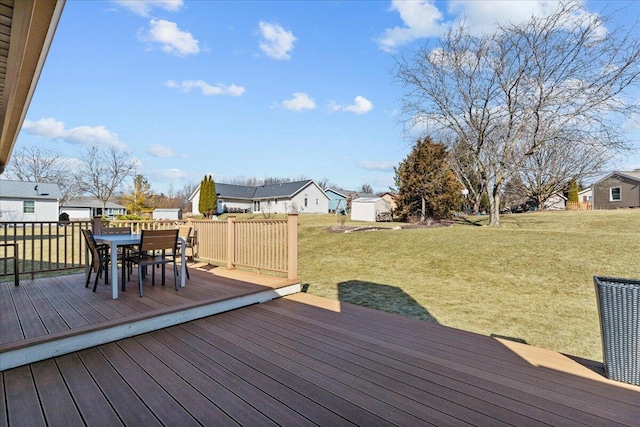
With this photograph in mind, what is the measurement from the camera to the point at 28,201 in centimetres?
2606

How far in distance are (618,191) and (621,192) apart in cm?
41

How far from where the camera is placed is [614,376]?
2.42 metres

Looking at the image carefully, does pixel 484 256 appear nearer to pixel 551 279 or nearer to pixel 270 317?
pixel 551 279

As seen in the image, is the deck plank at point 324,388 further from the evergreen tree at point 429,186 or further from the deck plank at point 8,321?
the evergreen tree at point 429,186

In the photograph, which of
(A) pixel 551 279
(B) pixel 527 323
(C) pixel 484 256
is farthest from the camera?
(C) pixel 484 256

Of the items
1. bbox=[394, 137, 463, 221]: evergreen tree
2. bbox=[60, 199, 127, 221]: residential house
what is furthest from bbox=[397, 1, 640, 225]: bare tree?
bbox=[60, 199, 127, 221]: residential house

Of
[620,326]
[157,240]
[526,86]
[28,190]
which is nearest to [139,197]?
[28,190]

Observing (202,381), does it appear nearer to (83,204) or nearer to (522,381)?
(522,381)

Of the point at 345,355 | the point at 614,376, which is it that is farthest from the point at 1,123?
the point at 614,376

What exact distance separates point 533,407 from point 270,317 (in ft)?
8.93

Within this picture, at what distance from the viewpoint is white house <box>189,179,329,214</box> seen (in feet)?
112

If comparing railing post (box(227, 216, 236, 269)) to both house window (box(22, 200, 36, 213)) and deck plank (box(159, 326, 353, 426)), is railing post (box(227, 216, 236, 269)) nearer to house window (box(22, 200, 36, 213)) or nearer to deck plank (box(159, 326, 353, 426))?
deck plank (box(159, 326, 353, 426))

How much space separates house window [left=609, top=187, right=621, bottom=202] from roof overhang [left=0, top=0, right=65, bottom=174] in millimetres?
34390

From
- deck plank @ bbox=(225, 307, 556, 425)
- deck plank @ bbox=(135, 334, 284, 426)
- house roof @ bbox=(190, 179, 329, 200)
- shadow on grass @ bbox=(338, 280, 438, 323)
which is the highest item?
house roof @ bbox=(190, 179, 329, 200)
